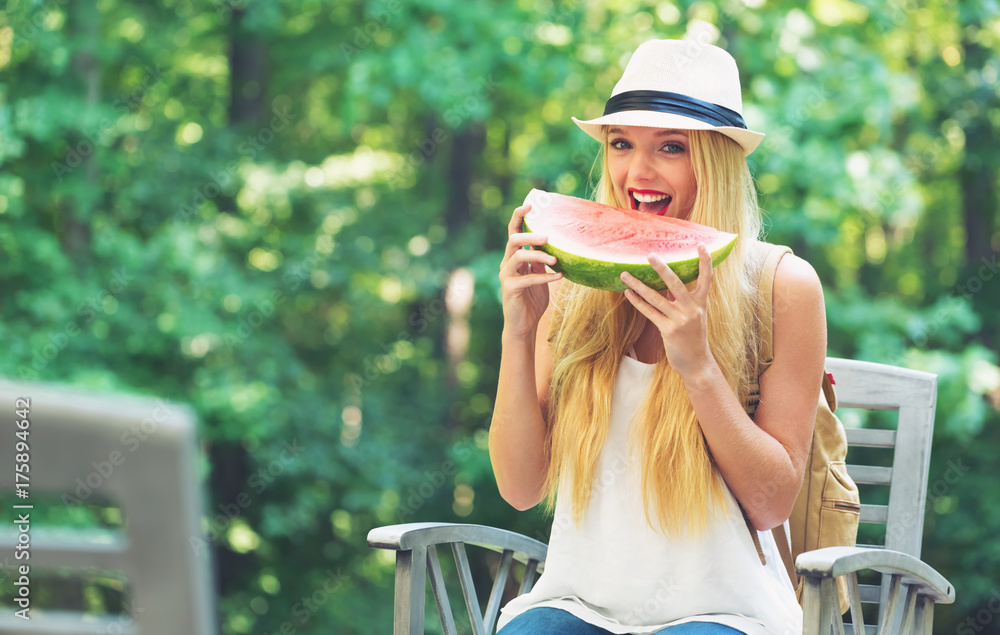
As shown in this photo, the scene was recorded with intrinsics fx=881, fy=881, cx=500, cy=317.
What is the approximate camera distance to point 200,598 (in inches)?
20.0

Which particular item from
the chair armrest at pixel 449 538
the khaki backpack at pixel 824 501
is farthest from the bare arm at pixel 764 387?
the chair armrest at pixel 449 538

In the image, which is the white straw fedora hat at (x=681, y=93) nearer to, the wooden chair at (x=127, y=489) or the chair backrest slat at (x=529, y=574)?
the chair backrest slat at (x=529, y=574)

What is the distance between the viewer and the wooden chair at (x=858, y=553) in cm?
161

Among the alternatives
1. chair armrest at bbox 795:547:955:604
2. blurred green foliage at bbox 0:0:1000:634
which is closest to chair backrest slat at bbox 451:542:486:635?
chair armrest at bbox 795:547:955:604

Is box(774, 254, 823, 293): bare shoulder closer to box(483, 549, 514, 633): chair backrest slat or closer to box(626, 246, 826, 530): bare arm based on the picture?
box(626, 246, 826, 530): bare arm

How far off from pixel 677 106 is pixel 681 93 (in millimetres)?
60

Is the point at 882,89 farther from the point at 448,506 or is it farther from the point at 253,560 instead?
the point at 253,560

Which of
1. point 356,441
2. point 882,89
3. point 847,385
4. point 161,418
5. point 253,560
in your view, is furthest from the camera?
point 253,560

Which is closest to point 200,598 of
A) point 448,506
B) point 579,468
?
point 579,468

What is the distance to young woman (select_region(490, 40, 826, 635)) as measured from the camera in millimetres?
1782

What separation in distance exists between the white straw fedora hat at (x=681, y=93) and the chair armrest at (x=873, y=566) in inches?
34.5

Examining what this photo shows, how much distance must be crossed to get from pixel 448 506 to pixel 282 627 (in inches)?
68.8

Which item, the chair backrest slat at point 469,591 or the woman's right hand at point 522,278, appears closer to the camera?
the woman's right hand at point 522,278

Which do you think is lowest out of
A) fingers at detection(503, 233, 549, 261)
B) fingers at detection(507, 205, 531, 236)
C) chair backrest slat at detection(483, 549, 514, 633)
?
chair backrest slat at detection(483, 549, 514, 633)
